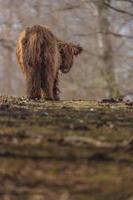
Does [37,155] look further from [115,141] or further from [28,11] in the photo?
[28,11]

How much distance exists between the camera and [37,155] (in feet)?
13.8

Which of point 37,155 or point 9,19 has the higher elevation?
point 9,19

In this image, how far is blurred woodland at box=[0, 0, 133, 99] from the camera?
88.3 ft

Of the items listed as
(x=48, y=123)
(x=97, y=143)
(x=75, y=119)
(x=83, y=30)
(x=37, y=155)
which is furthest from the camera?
(x=83, y=30)

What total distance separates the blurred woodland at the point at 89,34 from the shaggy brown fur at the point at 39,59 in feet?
50.6

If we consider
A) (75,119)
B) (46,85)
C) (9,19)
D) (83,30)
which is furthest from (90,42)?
(75,119)

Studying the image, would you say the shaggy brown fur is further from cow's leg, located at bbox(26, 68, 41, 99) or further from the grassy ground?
the grassy ground

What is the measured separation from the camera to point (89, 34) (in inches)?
1026

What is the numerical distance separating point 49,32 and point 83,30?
105 feet

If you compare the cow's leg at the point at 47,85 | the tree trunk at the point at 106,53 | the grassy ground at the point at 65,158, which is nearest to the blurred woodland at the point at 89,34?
the tree trunk at the point at 106,53

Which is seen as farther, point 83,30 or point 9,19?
point 83,30

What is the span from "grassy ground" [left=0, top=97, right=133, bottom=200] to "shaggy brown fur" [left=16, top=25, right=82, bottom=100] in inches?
115

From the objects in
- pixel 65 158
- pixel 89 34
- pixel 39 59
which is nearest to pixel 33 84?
pixel 39 59

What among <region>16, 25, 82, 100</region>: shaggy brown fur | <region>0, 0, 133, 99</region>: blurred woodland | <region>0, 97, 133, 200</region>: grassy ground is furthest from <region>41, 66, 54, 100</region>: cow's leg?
<region>0, 0, 133, 99</region>: blurred woodland
